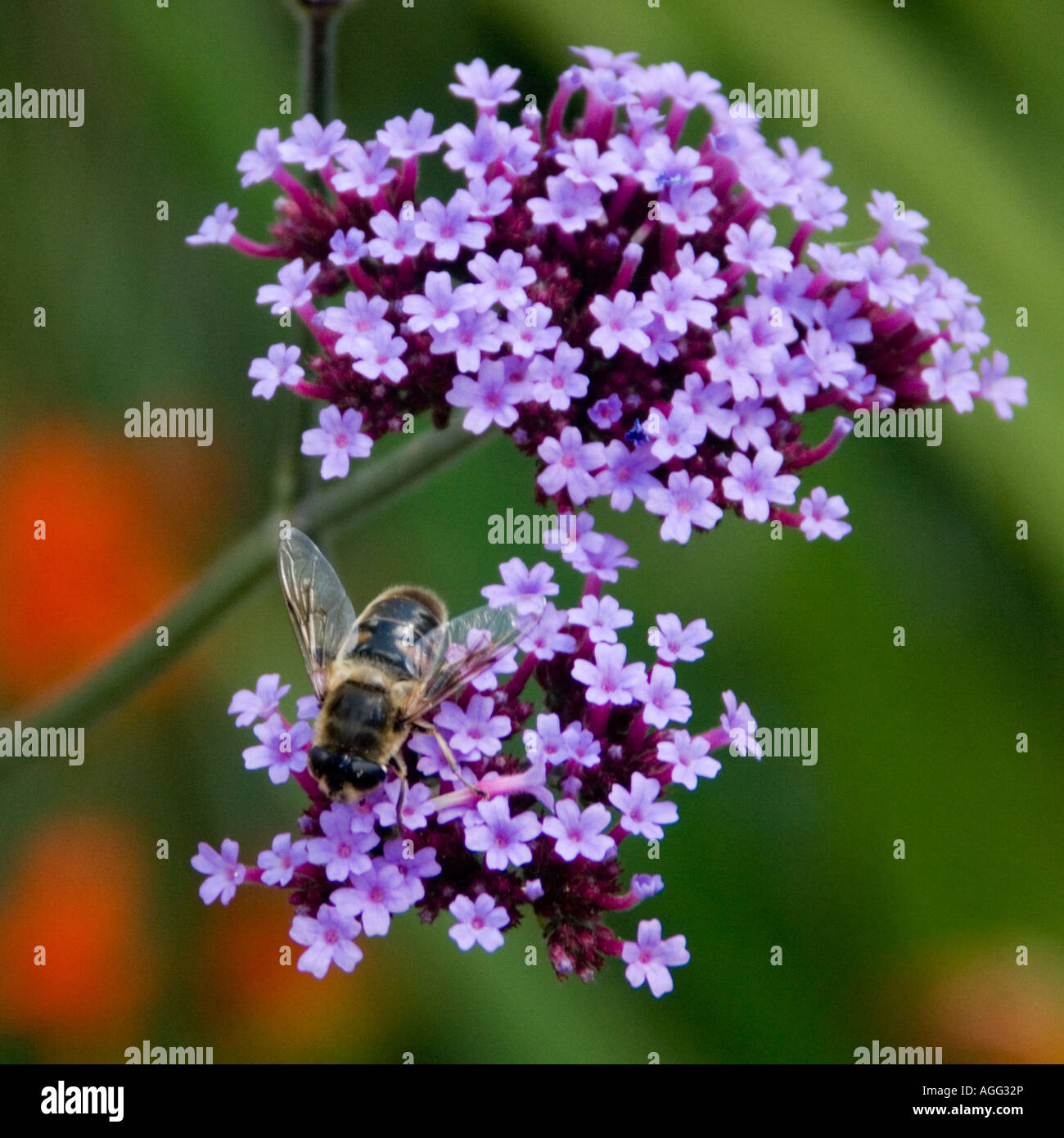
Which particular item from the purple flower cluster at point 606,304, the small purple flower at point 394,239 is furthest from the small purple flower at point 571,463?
the small purple flower at point 394,239

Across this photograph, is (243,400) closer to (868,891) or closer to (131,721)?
(131,721)

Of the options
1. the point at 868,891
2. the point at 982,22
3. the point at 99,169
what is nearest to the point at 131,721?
the point at 99,169

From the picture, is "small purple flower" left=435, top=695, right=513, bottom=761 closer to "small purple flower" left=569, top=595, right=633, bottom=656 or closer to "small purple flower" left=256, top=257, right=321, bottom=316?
"small purple flower" left=569, top=595, right=633, bottom=656

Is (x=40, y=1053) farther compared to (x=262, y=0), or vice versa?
(x=262, y=0)

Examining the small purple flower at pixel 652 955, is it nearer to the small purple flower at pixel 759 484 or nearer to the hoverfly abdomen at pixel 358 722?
the hoverfly abdomen at pixel 358 722

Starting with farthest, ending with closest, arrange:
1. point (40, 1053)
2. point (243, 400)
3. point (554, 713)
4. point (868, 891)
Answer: point (243, 400) → point (868, 891) → point (40, 1053) → point (554, 713)

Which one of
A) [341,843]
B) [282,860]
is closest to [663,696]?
[341,843]

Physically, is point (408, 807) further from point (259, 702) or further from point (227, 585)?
point (227, 585)
